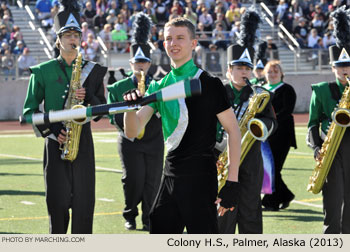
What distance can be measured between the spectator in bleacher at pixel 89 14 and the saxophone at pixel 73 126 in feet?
65.7

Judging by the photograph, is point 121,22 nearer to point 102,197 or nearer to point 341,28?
point 102,197

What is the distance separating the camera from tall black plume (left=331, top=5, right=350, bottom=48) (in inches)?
309

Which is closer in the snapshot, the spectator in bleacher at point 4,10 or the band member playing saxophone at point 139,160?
the band member playing saxophone at point 139,160

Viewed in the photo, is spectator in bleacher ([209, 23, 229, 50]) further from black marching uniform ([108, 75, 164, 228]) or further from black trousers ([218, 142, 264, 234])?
black trousers ([218, 142, 264, 234])

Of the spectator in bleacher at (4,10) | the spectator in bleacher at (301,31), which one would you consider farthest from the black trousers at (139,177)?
the spectator in bleacher at (301,31)

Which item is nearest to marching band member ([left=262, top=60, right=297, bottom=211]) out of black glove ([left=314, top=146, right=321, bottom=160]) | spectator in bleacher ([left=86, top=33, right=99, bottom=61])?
black glove ([left=314, top=146, right=321, bottom=160])

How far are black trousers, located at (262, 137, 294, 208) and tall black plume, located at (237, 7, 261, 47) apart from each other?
2.09 meters

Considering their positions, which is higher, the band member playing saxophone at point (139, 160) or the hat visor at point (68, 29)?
the hat visor at point (68, 29)

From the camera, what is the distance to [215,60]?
2373 centimetres

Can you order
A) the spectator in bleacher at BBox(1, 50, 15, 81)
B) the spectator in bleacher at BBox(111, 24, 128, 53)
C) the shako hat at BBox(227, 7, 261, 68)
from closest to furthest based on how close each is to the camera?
the shako hat at BBox(227, 7, 261, 68) < the spectator in bleacher at BBox(1, 50, 15, 81) < the spectator in bleacher at BBox(111, 24, 128, 53)

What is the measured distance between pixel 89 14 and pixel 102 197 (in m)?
16.9

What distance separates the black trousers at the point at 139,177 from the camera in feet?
29.6

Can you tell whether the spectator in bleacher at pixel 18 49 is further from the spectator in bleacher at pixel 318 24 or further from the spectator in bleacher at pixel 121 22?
the spectator in bleacher at pixel 318 24

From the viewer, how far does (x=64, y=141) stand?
6734 mm
